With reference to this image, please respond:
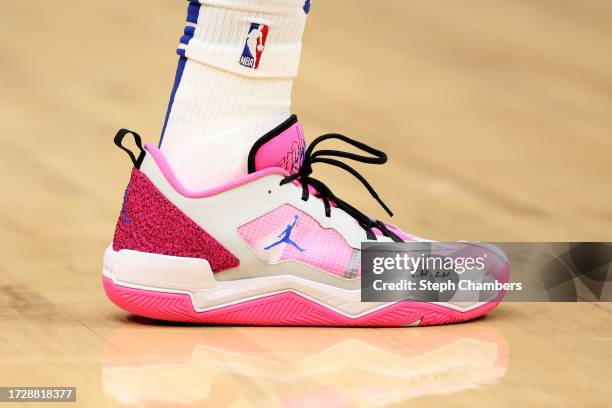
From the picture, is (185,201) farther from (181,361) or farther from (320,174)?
(320,174)

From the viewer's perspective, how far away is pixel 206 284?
1.29m

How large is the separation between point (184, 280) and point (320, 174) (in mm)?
971

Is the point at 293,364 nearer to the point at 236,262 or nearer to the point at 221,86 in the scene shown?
the point at 236,262

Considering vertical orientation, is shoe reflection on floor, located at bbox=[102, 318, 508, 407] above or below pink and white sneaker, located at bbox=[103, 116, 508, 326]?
below

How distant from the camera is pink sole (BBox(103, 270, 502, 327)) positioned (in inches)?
50.8

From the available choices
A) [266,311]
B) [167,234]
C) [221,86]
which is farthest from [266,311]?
[221,86]

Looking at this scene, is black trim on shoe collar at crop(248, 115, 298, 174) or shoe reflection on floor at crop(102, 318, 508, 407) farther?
black trim on shoe collar at crop(248, 115, 298, 174)

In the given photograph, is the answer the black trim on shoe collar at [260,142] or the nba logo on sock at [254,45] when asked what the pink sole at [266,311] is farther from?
the nba logo on sock at [254,45]

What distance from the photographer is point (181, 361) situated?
114 cm

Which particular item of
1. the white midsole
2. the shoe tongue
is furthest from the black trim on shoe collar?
the white midsole

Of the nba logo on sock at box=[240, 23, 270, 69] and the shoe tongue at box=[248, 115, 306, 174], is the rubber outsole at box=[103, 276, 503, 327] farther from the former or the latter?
the nba logo on sock at box=[240, 23, 270, 69]

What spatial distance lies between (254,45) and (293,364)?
0.36 m

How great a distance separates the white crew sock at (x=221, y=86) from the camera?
1.29m

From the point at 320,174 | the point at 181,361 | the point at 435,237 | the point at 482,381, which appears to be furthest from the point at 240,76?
the point at 320,174
